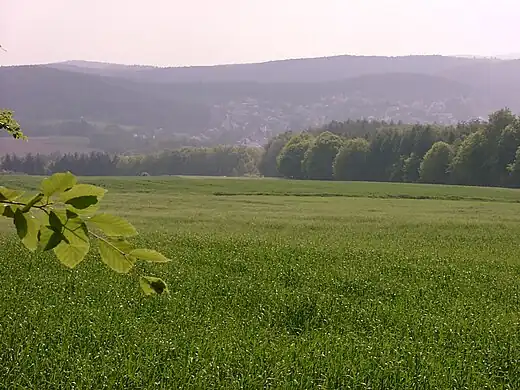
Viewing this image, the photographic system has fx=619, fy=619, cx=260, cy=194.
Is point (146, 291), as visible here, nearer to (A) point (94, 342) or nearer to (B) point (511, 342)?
(A) point (94, 342)

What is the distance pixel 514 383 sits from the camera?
6.76 metres

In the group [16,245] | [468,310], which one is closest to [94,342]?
[468,310]

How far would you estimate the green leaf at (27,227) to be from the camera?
115cm

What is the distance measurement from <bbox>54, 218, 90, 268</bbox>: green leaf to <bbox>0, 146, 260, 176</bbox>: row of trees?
418 feet

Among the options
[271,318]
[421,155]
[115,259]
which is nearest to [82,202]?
[115,259]

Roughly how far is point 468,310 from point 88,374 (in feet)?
21.1

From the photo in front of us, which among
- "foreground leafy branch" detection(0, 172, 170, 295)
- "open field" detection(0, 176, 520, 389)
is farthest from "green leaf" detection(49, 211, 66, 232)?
"open field" detection(0, 176, 520, 389)

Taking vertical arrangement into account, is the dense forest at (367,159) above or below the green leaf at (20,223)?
below

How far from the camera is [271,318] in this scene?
9.26 metres

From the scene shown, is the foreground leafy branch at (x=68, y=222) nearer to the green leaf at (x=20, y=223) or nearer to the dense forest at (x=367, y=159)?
the green leaf at (x=20, y=223)

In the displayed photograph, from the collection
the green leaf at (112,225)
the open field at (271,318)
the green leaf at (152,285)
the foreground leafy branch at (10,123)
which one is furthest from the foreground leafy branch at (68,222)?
the open field at (271,318)

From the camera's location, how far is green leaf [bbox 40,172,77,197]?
42.3 inches

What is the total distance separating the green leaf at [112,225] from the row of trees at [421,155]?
68.6 meters

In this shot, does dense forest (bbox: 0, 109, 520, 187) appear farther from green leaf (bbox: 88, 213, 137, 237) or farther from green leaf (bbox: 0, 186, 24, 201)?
green leaf (bbox: 88, 213, 137, 237)
